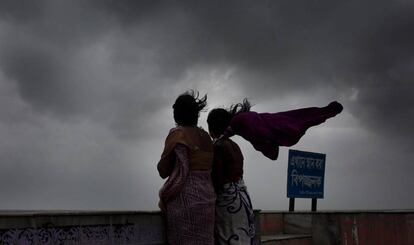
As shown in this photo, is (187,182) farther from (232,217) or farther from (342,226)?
(342,226)

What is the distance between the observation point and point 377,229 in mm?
9828

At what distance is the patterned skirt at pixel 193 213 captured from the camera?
3.53 metres

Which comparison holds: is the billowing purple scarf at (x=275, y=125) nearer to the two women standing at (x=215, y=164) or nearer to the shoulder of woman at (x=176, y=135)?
the two women standing at (x=215, y=164)

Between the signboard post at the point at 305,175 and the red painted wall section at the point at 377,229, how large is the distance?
188cm

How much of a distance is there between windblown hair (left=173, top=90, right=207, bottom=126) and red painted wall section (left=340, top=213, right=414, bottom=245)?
6.21 metres

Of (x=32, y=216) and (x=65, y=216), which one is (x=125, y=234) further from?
(x=32, y=216)

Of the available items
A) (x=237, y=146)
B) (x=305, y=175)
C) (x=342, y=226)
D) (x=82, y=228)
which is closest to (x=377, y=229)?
(x=342, y=226)

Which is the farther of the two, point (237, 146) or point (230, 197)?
point (237, 146)

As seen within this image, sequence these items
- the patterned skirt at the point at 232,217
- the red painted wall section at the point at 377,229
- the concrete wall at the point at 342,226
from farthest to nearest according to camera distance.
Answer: the red painted wall section at the point at 377,229, the concrete wall at the point at 342,226, the patterned skirt at the point at 232,217

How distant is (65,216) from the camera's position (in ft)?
10.7

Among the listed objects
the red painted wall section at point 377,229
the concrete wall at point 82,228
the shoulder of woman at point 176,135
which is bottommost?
the red painted wall section at point 377,229

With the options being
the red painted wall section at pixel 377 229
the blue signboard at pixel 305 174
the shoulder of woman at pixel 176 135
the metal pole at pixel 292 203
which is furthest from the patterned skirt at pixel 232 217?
the blue signboard at pixel 305 174

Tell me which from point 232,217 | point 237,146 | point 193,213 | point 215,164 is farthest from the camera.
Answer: point 237,146

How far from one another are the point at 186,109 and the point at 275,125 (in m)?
0.87
